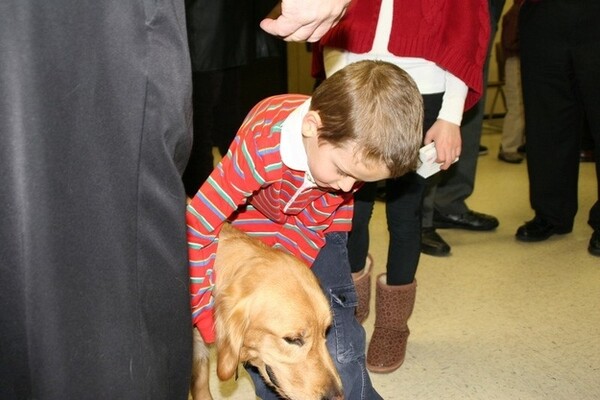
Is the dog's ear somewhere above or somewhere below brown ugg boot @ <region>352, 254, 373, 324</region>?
above

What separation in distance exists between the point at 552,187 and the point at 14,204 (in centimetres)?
278

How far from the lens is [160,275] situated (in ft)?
2.25

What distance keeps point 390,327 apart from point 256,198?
0.62 m

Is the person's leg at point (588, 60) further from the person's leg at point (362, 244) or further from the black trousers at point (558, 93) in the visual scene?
the person's leg at point (362, 244)

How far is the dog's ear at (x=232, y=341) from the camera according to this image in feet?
4.68

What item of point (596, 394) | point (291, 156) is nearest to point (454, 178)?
point (596, 394)

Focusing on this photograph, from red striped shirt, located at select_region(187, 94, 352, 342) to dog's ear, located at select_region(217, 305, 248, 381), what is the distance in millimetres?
53

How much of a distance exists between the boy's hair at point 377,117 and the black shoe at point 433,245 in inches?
61.0

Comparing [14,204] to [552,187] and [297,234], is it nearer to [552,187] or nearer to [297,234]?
[297,234]

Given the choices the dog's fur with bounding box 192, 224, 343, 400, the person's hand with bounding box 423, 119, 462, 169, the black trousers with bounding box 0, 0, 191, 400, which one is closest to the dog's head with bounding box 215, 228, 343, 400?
the dog's fur with bounding box 192, 224, 343, 400

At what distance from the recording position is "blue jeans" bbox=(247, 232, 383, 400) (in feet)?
5.09

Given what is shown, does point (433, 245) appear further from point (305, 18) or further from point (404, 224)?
point (305, 18)

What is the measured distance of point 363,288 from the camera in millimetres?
2074

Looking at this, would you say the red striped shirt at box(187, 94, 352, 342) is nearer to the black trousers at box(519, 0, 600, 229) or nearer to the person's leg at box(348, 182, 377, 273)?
the person's leg at box(348, 182, 377, 273)
